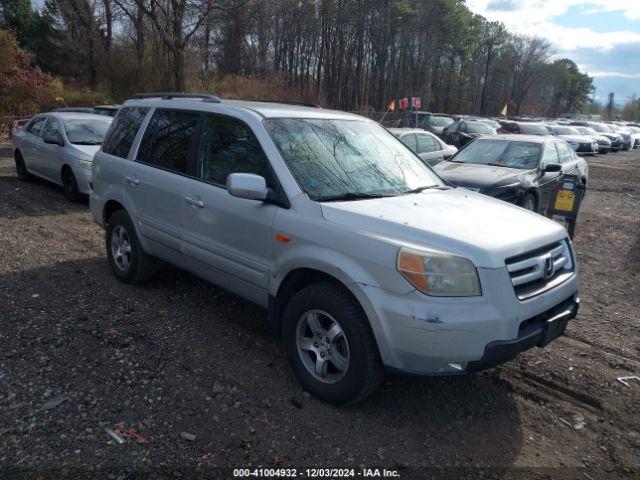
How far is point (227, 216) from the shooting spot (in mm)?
4008

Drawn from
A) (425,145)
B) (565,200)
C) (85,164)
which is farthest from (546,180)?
(85,164)

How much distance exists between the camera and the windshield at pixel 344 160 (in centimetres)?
374

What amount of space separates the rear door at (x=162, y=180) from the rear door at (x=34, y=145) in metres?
6.59

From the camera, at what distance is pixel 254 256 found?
3.85m

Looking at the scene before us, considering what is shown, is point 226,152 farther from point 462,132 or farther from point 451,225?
point 462,132

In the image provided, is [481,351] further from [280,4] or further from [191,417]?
[280,4]

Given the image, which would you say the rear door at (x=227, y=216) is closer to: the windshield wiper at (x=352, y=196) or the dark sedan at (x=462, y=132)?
the windshield wiper at (x=352, y=196)

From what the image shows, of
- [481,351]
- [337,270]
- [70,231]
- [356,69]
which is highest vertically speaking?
[356,69]

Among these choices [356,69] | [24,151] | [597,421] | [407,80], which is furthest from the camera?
[407,80]

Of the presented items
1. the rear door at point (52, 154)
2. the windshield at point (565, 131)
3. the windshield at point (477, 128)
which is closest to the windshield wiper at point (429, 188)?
the rear door at point (52, 154)

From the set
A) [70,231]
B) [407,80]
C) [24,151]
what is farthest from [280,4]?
[70,231]

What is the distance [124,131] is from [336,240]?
3289 mm

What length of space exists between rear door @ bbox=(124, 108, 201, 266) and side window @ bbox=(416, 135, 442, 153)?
8692mm

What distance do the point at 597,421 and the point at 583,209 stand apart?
921 centimetres
